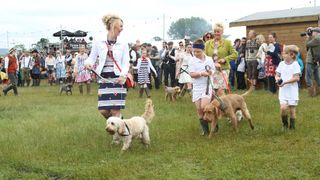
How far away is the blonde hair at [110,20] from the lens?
24.7 feet

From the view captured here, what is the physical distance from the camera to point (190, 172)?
6.23 metres

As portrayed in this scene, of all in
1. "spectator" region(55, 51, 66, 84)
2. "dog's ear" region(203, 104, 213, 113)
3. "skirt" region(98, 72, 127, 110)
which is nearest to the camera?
"skirt" region(98, 72, 127, 110)

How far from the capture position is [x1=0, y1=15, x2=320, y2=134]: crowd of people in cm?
762

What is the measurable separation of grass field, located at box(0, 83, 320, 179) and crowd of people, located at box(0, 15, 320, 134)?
0.69 m

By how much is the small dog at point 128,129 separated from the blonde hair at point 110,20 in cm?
144

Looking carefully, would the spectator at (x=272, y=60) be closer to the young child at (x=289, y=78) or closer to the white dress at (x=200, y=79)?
the young child at (x=289, y=78)

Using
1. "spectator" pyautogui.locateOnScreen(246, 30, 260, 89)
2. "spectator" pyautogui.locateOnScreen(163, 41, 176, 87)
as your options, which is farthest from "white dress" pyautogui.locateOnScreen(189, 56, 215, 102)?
"spectator" pyautogui.locateOnScreen(163, 41, 176, 87)

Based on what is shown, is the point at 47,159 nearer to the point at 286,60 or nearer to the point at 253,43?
the point at 286,60

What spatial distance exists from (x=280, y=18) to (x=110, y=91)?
1239cm

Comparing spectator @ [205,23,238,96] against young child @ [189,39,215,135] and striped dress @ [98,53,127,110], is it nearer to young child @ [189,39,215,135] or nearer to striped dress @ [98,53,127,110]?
young child @ [189,39,215,135]

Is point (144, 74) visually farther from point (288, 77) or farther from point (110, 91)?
point (110, 91)

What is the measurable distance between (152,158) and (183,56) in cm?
988

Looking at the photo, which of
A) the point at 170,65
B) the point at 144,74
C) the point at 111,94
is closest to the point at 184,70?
the point at 144,74

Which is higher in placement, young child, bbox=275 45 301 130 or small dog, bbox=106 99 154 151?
young child, bbox=275 45 301 130
